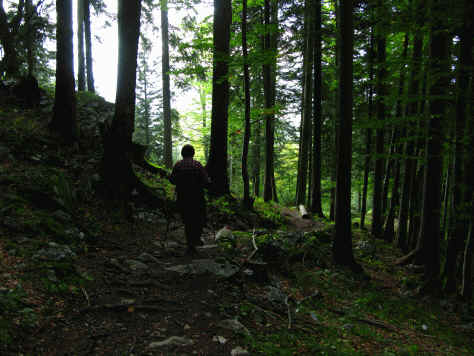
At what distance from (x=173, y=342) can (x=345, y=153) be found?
227 inches

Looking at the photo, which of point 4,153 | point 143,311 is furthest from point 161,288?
point 4,153

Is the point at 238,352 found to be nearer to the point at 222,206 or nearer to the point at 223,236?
the point at 223,236

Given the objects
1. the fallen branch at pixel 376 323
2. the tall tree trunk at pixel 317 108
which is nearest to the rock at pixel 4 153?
the fallen branch at pixel 376 323

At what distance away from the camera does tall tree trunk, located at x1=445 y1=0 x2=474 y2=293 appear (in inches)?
212

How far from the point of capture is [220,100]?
10508 mm

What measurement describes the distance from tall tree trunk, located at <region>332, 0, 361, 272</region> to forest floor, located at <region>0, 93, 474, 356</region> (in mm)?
525

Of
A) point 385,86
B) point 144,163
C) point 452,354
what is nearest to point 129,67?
point 144,163

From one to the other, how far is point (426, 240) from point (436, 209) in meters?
0.94

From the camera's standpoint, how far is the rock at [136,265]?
5.03 meters

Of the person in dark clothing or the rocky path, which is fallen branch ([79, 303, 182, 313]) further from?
the person in dark clothing

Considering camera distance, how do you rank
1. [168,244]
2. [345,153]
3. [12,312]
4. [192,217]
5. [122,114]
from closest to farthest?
[12,312] < [192,217] < [168,244] < [345,153] < [122,114]

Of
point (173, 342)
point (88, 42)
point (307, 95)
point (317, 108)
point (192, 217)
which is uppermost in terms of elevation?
point (88, 42)

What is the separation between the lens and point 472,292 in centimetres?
640

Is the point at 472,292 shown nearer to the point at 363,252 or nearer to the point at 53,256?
the point at 363,252
